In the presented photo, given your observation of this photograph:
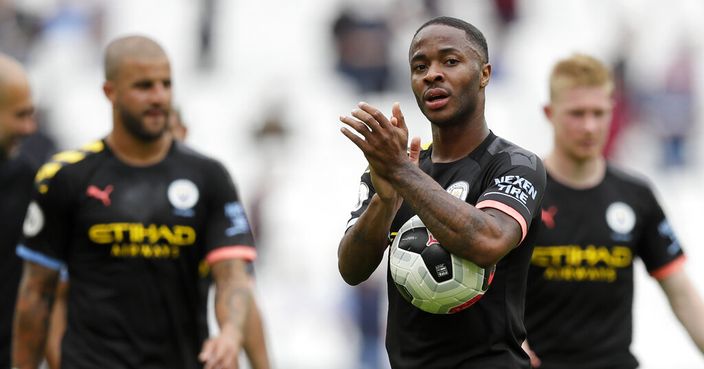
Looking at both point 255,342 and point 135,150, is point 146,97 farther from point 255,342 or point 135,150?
point 255,342

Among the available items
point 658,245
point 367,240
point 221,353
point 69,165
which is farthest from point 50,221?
point 658,245

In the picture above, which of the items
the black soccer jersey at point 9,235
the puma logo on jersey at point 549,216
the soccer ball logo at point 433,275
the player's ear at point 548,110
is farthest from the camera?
the player's ear at point 548,110

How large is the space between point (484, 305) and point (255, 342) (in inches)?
162

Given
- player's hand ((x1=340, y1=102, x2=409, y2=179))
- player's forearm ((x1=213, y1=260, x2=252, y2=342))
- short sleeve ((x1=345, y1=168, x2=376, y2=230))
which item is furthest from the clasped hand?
player's forearm ((x1=213, y1=260, x2=252, y2=342))

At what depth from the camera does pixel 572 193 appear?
311 inches

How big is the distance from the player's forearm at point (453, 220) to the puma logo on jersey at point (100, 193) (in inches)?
112

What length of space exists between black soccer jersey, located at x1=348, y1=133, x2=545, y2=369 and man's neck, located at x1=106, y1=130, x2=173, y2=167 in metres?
2.57

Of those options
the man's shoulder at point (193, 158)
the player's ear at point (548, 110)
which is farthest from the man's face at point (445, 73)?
the player's ear at point (548, 110)

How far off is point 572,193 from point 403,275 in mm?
2888

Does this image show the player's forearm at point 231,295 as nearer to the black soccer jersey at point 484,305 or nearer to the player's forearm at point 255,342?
the player's forearm at point 255,342

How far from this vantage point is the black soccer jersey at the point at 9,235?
26.6 ft

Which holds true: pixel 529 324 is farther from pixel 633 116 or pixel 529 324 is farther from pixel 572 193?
pixel 633 116

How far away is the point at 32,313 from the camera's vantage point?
296 inches

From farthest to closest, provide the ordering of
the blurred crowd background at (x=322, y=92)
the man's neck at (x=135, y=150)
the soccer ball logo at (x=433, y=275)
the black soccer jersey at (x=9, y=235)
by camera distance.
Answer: the blurred crowd background at (x=322, y=92)
the black soccer jersey at (x=9, y=235)
the man's neck at (x=135, y=150)
the soccer ball logo at (x=433, y=275)
